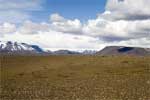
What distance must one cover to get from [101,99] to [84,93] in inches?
190

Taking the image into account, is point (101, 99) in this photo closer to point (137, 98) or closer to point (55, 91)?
point (137, 98)

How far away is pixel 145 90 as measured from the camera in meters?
39.9

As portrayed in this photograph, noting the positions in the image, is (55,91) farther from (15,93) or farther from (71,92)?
(15,93)

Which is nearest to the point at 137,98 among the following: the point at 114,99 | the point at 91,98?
the point at 114,99

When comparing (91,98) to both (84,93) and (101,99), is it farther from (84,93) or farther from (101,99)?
(84,93)

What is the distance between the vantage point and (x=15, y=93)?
38625 millimetres

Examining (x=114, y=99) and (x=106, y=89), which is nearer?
(x=114, y=99)

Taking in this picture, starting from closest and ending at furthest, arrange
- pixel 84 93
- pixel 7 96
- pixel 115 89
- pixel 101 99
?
pixel 101 99, pixel 7 96, pixel 84 93, pixel 115 89

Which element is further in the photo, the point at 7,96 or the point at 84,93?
the point at 84,93

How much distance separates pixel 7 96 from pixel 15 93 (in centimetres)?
277

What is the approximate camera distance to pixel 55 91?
1581 inches

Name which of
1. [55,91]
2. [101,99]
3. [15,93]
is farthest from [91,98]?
[15,93]

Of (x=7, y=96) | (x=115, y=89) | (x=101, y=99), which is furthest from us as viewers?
(x=115, y=89)

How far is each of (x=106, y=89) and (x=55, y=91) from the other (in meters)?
6.46
